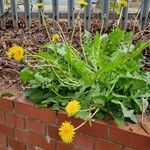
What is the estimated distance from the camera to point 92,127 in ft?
6.23

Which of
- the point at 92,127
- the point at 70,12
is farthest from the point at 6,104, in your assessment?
the point at 70,12

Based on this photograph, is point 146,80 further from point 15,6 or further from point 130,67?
point 15,6

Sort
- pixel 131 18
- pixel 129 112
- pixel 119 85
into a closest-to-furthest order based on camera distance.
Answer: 1. pixel 129 112
2. pixel 119 85
3. pixel 131 18

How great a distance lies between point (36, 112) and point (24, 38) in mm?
1212

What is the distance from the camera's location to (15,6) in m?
3.42

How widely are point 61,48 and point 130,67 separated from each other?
20.9 inches

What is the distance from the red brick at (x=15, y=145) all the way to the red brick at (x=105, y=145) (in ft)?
1.99

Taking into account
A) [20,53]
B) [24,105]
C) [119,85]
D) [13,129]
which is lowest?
[13,129]

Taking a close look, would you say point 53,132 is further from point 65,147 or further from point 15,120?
point 15,120

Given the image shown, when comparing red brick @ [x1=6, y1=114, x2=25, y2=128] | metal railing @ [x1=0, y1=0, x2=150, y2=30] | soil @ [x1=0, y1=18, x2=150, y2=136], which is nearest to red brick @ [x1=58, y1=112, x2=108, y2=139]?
soil @ [x1=0, y1=18, x2=150, y2=136]

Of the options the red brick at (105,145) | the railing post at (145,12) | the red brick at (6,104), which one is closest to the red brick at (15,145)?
the red brick at (6,104)

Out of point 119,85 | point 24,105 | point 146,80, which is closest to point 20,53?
point 24,105

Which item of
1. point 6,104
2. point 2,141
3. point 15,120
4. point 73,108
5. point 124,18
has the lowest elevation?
point 2,141

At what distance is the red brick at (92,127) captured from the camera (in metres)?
1.87
